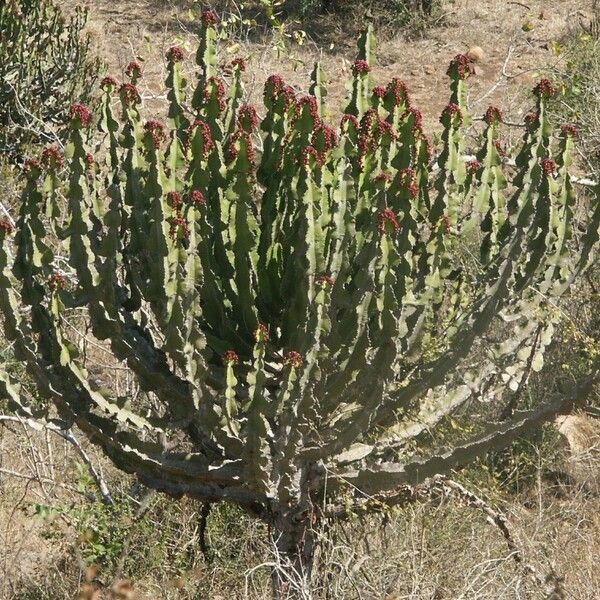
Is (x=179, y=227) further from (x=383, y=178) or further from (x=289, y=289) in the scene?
(x=383, y=178)

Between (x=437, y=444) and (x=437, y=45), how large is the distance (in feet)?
33.2

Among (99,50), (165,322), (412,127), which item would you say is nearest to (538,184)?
(412,127)

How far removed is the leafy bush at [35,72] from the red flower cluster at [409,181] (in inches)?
236

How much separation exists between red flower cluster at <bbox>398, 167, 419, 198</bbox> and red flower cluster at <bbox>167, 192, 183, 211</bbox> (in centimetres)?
79

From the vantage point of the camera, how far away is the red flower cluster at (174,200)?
4.29 meters

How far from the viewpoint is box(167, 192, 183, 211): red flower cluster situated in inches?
169

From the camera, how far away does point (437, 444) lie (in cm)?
501

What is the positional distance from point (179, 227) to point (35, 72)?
6.44m

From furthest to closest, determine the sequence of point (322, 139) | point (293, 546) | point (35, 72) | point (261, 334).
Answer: point (35, 72) < point (293, 546) < point (322, 139) < point (261, 334)

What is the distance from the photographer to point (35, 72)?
1015 centimetres

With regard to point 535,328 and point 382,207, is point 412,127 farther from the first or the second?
point 535,328

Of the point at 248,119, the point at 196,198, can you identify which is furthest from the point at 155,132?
the point at 248,119

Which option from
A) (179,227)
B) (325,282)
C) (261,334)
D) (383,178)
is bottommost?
(261,334)

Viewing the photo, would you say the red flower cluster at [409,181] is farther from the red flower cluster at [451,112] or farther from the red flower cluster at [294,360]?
the red flower cluster at [294,360]
